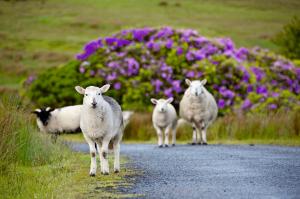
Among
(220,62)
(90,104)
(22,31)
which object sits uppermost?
(22,31)

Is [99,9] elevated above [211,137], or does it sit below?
above

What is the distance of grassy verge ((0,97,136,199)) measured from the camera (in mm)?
9258

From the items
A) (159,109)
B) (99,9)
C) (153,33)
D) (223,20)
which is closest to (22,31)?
(99,9)

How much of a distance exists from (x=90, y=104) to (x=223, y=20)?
70016 millimetres

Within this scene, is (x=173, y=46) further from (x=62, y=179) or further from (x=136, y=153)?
(x=62, y=179)

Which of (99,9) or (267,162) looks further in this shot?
(99,9)

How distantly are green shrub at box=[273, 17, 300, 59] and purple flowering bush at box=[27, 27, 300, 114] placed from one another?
427 inches

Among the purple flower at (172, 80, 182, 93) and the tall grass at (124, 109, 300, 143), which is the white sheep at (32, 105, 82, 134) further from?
the purple flower at (172, 80, 182, 93)

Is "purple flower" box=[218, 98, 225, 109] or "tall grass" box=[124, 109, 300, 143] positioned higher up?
"purple flower" box=[218, 98, 225, 109]

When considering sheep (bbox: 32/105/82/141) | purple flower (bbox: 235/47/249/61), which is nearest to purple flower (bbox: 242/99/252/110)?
purple flower (bbox: 235/47/249/61)

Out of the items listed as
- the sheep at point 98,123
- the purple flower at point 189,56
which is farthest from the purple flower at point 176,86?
the sheep at point 98,123

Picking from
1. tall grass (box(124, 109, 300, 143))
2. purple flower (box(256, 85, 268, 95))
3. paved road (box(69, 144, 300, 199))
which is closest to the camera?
paved road (box(69, 144, 300, 199))

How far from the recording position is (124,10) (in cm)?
8469

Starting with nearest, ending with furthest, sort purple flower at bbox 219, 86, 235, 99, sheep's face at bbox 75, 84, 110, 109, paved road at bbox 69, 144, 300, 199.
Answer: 1. paved road at bbox 69, 144, 300, 199
2. sheep's face at bbox 75, 84, 110, 109
3. purple flower at bbox 219, 86, 235, 99
